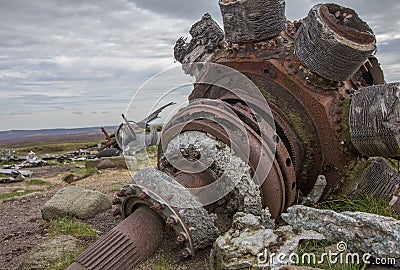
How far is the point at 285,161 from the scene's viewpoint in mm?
3902

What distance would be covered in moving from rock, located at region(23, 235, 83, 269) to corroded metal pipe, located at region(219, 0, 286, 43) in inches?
92.9

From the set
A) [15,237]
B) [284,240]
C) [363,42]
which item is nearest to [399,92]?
[363,42]

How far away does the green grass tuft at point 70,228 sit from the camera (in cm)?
477

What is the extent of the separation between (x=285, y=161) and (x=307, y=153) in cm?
59

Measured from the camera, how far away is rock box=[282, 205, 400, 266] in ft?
10.1

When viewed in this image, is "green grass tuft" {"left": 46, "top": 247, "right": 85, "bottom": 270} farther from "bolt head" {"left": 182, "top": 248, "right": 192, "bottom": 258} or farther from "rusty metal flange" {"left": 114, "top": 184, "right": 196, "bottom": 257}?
"bolt head" {"left": 182, "top": 248, "right": 192, "bottom": 258}

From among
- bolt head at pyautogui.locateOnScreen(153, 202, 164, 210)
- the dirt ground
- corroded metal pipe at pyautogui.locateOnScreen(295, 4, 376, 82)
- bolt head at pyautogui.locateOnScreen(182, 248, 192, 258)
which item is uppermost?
corroded metal pipe at pyautogui.locateOnScreen(295, 4, 376, 82)

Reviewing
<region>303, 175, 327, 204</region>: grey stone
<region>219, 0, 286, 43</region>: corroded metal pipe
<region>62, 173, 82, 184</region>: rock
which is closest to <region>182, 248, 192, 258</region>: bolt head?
<region>303, 175, 327, 204</region>: grey stone

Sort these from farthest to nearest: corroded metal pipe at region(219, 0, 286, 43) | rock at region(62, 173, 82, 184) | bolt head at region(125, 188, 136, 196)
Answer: rock at region(62, 173, 82, 184), corroded metal pipe at region(219, 0, 286, 43), bolt head at region(125, 188, 136, 196)

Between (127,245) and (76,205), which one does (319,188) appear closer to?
(127,245)

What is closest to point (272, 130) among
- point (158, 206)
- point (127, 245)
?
point (158, 206)

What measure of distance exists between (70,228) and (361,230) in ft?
9.61

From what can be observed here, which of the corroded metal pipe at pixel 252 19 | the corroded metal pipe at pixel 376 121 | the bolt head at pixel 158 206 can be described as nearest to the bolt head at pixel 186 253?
the bolt head at pixel 158 206

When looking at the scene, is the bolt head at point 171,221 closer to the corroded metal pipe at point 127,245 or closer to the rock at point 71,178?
the corroded metal pipe at point 127,245
